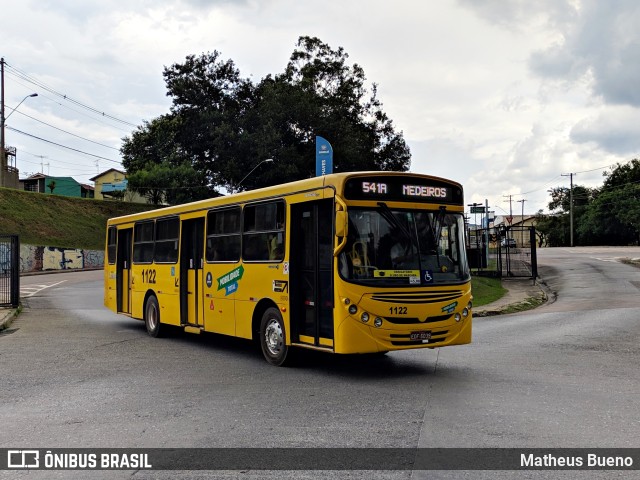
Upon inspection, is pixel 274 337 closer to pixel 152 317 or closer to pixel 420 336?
pixel 420 336

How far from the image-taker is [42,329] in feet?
55.6

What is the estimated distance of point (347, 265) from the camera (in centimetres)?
927

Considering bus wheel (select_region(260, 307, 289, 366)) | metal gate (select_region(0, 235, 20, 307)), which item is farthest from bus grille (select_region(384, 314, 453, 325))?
metal gate (select_region(0, 235, 20, 307))

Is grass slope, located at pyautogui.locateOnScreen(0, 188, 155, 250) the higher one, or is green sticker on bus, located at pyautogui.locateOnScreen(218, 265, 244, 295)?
grass slope, located at pyautogui.locateOnScreen(0, 188, 155, 250)

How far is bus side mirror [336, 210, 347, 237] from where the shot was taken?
9.06 m

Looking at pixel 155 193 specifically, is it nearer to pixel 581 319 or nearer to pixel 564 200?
pixel 581 319

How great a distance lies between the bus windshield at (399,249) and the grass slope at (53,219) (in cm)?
4879

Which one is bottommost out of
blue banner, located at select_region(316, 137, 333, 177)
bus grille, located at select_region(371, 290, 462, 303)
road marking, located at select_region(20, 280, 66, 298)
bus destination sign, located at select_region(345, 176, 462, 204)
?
road marking, located at select_region(20, 280, 66, 298)

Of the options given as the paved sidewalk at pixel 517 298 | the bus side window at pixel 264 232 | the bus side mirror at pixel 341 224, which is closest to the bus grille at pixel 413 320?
the bus side mirror at pixel 341 224

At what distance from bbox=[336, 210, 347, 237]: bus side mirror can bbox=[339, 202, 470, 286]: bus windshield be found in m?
0.28

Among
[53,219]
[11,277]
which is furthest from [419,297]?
[53,219]

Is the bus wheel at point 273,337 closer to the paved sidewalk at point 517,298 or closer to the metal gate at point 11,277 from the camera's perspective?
the paved sidewalk at point 517,298

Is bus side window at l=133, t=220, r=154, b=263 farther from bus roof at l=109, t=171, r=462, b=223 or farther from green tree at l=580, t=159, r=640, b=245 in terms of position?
green tree at l=580, t=159, r=640, b=245

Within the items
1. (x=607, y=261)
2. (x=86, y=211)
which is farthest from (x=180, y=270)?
(x=86, y=211)
